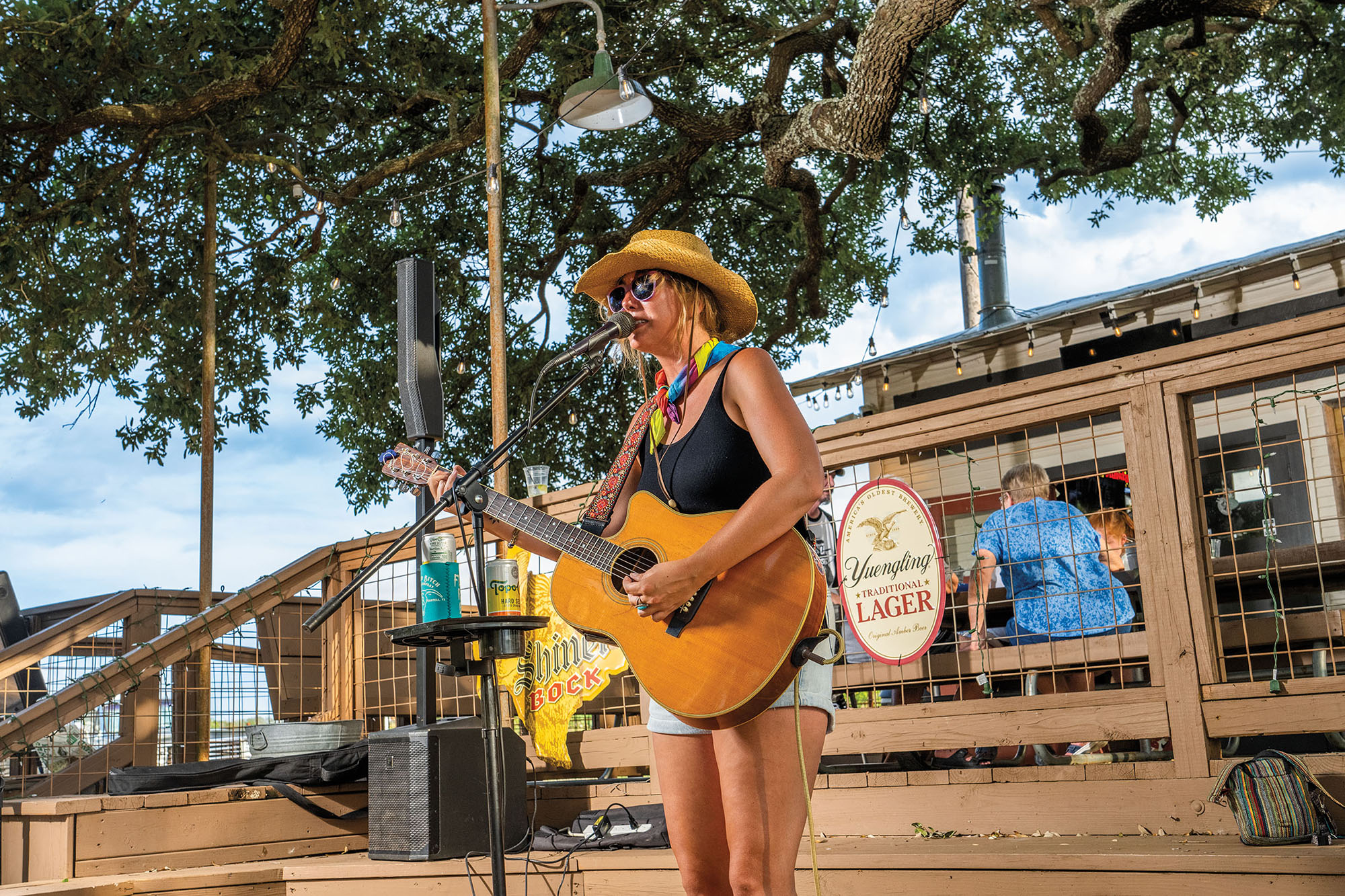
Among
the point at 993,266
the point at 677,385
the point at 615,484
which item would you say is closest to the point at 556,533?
the point at 615,484

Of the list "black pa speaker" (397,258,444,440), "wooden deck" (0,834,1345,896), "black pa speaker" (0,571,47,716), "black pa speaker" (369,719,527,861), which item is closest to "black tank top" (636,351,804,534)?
"wooden deck" (0,834,1345,896)

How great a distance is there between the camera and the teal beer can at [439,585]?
11.7 feet

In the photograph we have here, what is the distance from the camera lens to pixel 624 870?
4.35 m

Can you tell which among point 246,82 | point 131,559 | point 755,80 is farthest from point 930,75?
point 131,559

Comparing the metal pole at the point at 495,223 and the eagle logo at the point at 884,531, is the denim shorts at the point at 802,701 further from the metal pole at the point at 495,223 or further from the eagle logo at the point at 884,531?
the metal pole at the point at 495,223

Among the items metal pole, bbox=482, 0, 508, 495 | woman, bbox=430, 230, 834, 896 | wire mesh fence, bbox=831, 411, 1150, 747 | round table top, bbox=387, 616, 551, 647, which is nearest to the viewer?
woman, bbox=430, 230, 834, 896

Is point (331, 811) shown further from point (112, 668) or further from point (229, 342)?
point (229, 342)

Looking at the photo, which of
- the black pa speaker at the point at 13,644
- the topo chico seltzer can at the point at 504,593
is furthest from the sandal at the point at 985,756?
the black pa speaker at the point at 13,644

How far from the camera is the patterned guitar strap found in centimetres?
270

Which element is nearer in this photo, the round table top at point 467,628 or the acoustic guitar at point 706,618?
the acoustic guitar at point 706,618

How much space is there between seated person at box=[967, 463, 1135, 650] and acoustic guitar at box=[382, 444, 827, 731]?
241cm

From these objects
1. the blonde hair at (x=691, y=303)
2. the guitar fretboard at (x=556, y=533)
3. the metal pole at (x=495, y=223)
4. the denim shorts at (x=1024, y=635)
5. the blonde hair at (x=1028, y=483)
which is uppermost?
the metal pole at (x=495, y=223)

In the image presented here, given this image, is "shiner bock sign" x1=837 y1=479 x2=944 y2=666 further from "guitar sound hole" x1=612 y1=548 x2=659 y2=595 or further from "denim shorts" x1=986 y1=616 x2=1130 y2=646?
"guitar sound hole" x1=612 y1=548 x2=659 y2=595

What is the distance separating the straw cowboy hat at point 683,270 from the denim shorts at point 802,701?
34.7 inches
